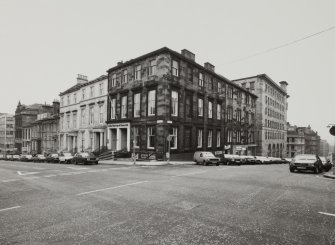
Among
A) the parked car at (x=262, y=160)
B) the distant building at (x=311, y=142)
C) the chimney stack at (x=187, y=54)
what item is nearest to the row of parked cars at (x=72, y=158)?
the chimney stack at (x=187, y=54)

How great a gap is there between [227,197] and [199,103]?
26078 millimetres

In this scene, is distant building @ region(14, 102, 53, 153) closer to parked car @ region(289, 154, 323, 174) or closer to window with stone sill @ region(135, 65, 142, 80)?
window with stone sill @ region(135, 65, 142, 80)

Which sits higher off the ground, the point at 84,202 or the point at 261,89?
the point at 261,89

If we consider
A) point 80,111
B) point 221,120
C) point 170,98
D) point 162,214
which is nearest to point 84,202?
point 162,214

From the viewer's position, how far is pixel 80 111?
43.0 m

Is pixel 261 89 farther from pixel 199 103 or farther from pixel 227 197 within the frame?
pixel 227 197

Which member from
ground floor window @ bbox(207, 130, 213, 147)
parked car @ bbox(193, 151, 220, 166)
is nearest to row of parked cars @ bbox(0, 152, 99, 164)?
parked car @ bbox(193, 151, 220, 166)

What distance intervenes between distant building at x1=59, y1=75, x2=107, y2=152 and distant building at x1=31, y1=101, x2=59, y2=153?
4281mm

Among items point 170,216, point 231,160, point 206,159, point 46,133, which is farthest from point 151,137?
point 46,133

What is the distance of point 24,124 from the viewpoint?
71.6 m

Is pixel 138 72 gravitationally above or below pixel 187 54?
below

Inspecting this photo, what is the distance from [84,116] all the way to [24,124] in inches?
1580

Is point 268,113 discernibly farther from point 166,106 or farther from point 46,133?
point 46,133

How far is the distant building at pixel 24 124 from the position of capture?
67625mm
